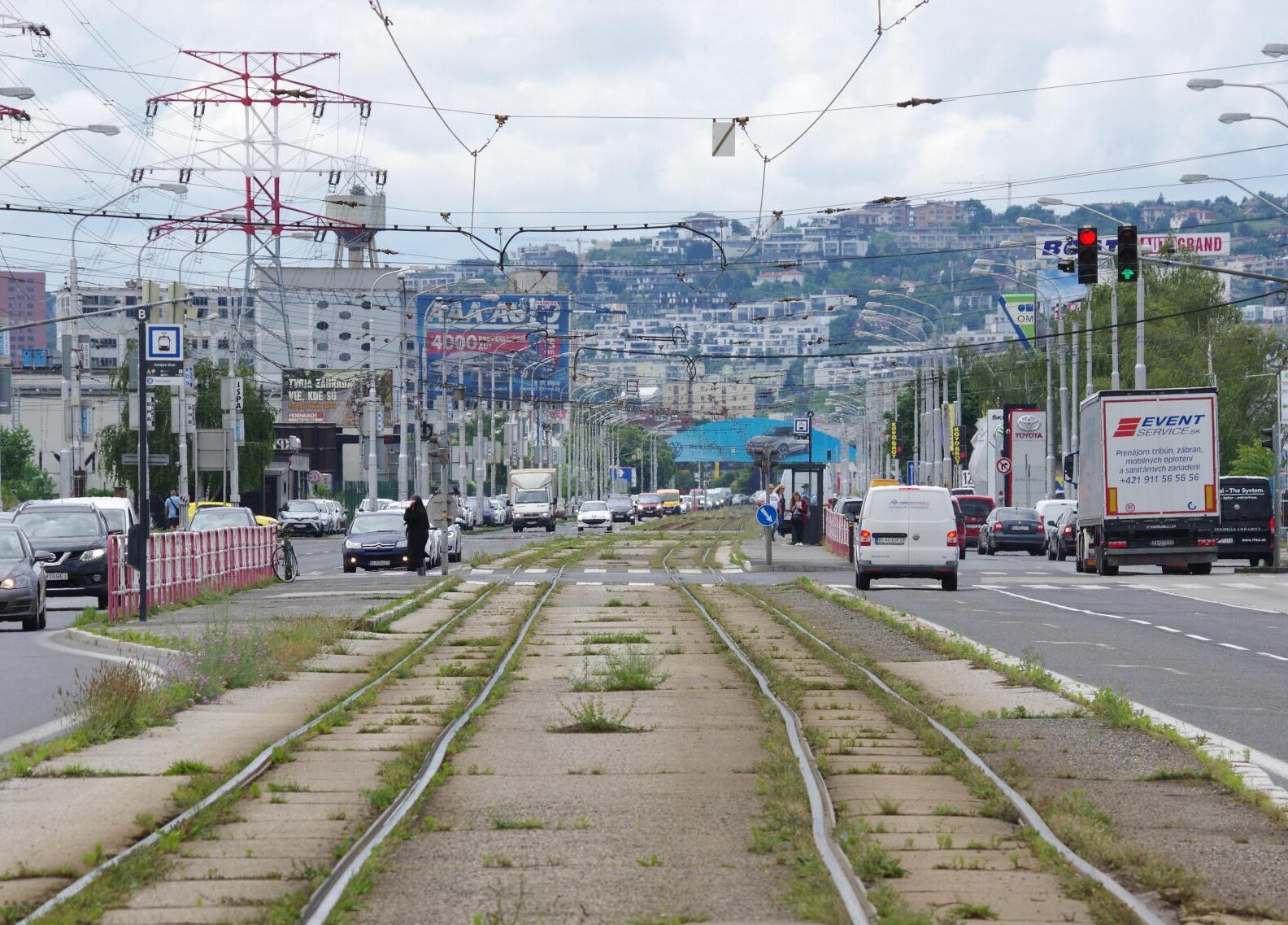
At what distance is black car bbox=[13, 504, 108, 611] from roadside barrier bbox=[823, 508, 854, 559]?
2367 centimetres

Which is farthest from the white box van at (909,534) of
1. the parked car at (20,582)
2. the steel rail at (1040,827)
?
the steel rail at (1040,827)

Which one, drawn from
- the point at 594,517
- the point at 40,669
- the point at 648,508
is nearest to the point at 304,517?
the point at 594,517

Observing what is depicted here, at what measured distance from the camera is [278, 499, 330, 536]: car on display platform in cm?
9062

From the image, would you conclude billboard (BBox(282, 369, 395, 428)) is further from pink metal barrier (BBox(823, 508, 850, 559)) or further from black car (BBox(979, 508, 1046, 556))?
black car (BBox(979, 508, 1046, 556))

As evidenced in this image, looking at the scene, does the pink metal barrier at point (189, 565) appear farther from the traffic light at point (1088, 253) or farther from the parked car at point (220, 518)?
the traffic light at point (1088, 253)

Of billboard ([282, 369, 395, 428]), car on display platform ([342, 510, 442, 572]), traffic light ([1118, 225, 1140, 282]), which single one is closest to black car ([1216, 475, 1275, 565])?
traffic light ([1118, 225, 1140, 282])

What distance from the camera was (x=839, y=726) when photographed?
15.3m

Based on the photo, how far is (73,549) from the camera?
3294 cm

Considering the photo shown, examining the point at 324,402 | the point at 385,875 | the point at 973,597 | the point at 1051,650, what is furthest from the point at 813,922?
the point at 324,402

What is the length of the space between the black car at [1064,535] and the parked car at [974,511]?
1156 centimetres

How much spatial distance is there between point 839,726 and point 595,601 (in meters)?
19.6

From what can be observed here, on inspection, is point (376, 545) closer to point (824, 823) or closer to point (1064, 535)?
point (1064, 535)

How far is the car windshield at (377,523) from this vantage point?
49.6 meters

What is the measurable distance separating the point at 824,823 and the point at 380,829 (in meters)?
2.31
